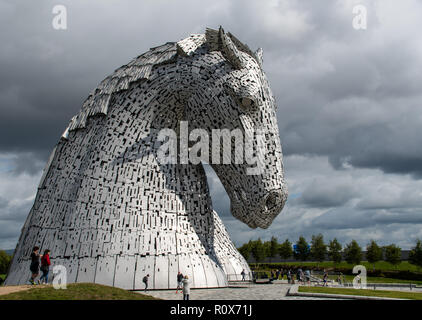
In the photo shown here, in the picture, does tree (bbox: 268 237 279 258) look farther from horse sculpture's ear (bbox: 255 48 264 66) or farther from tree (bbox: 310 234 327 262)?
horse sculpture's ear (bbox: 255 48 264 66)

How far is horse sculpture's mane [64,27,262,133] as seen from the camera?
9.67 metres

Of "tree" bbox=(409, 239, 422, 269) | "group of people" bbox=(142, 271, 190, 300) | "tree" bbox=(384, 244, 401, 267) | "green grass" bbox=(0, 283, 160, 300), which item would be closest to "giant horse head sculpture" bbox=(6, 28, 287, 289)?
"group of people" bbox=(142, 271, 190, 300)

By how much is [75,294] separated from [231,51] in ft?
20.0

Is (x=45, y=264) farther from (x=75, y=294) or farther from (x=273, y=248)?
(x=273, y=248)

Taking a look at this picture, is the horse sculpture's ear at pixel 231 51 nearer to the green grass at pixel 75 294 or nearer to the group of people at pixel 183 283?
the group of people at pixel 183 283

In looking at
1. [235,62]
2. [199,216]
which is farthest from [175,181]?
[235,62]

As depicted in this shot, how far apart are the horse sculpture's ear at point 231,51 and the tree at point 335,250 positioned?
44389mm

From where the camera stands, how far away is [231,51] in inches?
365

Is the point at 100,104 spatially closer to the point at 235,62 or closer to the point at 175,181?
the point at 175,181

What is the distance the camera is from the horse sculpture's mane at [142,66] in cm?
967

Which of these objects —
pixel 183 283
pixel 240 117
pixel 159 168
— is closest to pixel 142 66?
pixel 159 168

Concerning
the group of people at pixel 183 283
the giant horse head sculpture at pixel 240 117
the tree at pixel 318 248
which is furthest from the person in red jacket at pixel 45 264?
the tree at pixel 318 248

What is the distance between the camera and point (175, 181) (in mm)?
9961

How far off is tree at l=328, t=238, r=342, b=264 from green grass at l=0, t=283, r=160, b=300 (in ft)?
151
